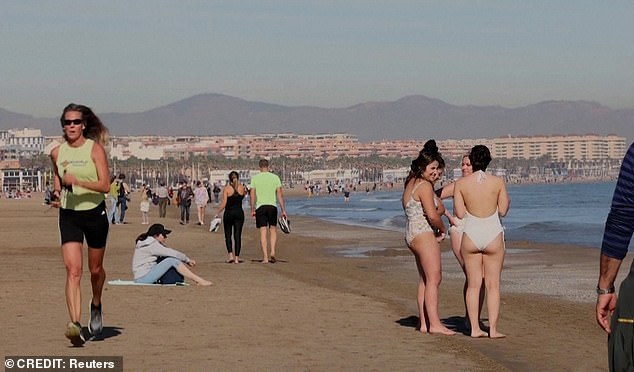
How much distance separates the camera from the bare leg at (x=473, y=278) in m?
9.32

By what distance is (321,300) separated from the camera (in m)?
11.6

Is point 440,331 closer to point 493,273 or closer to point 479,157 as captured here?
point 493,273

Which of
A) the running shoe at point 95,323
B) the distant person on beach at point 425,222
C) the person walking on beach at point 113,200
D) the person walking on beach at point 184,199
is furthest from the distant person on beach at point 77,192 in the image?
the person walking on beach at point 184,199

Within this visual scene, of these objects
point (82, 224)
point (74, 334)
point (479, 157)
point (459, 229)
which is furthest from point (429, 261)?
point (74, 334)

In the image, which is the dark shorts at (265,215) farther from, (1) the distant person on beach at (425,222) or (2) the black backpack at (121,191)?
(2) the black backpack at (121,191)

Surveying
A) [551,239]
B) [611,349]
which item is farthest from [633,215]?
[551,239]

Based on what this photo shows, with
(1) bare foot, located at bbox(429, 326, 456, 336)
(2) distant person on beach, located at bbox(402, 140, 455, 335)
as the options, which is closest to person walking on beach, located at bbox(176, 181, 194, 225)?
(2) distant person on beach, located at bbox(402, 140, 455, 335)

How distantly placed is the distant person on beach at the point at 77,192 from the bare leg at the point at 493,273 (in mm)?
2992

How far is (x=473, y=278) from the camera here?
9.40m

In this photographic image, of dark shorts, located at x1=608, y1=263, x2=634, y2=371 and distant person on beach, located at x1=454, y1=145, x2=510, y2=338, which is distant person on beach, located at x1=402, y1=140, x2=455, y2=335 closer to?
distant person on beach, located at x1=454, y1=145, x2=510, y2=338

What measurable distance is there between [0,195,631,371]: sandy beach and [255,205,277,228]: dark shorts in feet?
2.06

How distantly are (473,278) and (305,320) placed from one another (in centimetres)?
149

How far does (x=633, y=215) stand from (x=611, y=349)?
498 millimetres

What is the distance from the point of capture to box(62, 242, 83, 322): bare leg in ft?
26.8
